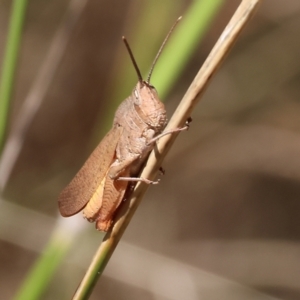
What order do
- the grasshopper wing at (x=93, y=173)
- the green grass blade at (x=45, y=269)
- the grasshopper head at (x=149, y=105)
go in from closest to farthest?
the green grass blade at (x=45, y=269) < the grasshopper head at (x=149, y=105) < the grasshopper wing at (x=93, y=173)

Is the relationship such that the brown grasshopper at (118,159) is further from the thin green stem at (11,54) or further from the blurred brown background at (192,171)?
the blurred brown background at (192,171)

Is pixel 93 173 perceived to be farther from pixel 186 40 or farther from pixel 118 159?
pixel 186 40

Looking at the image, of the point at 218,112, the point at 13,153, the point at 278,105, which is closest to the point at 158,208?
the point at 218,112

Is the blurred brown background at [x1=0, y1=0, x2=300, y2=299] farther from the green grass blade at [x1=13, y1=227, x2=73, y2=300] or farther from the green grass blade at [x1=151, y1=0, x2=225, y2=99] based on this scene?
the green grass blade at [x1=151, y1=0, x2=225, y2=99]

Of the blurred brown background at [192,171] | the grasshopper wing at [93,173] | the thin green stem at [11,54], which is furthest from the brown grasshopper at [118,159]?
the blurred brown background at [192,171]

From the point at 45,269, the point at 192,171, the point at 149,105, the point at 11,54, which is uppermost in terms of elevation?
the point at 192,171

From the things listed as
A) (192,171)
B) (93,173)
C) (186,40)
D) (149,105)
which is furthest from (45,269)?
(192,171)
